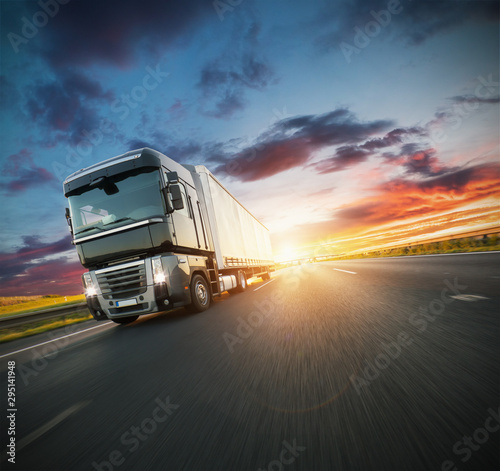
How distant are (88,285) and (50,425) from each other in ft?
15.9

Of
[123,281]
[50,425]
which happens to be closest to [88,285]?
[123,281]

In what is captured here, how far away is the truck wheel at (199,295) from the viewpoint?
6973 millimetres

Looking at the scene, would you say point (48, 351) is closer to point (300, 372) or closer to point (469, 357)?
point (300, 372)

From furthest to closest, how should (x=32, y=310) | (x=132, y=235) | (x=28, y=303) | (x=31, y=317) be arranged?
(x=28, y=303), (x=32, y=310), (x=31, y=317), (x=132, y=235)

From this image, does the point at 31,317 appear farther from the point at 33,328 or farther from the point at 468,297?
the point at 468,297

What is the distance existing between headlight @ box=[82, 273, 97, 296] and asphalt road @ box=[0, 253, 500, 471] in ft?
8.24

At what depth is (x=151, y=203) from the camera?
6270 millimetres

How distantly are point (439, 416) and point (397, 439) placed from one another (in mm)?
353

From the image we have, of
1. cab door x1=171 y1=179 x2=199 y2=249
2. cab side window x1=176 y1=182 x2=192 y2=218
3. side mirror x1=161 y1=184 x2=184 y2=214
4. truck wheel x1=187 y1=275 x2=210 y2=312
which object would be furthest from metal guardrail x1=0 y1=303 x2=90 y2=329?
side mirror x1=161 y1=184 x2=184 y2=214

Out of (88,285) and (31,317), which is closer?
(88,285)

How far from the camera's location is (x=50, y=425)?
2225 mm

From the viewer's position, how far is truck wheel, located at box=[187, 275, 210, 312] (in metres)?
6.97

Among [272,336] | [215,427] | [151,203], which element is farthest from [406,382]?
[151,203]

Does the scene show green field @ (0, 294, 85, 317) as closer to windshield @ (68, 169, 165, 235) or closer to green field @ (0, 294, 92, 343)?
green field @ (0, 294, 92, 343)
